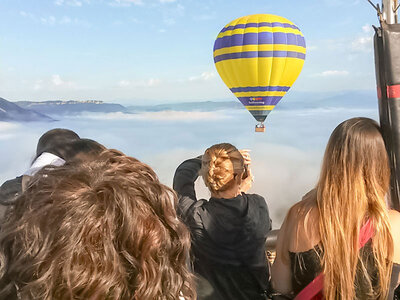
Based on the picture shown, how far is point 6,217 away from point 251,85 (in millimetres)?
8285

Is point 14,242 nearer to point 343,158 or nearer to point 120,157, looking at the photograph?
point 120,157

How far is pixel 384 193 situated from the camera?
49.0 inches

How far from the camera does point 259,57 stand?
28.3 feet

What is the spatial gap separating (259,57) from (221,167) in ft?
24.3

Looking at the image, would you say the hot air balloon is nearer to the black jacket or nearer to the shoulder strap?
the black jacket

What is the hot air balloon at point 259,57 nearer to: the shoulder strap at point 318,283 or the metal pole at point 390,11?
the metal pole at point 390,11

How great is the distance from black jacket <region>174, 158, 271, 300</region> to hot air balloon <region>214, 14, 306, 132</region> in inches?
285

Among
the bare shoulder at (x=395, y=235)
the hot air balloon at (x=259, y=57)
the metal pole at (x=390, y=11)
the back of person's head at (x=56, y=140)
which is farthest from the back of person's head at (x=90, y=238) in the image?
the hot air balloon at (x=259, y=57)

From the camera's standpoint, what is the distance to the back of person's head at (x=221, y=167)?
1.50 meters

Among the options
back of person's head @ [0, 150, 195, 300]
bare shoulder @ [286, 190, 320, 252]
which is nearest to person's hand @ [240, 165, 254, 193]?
bare shoulder @ [286, 190, 320, 252]

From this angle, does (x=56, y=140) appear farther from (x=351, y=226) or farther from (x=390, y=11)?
(x=390, y=11)

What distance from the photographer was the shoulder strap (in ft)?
3.94

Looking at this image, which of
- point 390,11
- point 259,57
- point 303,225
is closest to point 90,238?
point 303,225

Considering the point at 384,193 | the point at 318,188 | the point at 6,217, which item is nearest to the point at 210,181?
the point at 318,188
